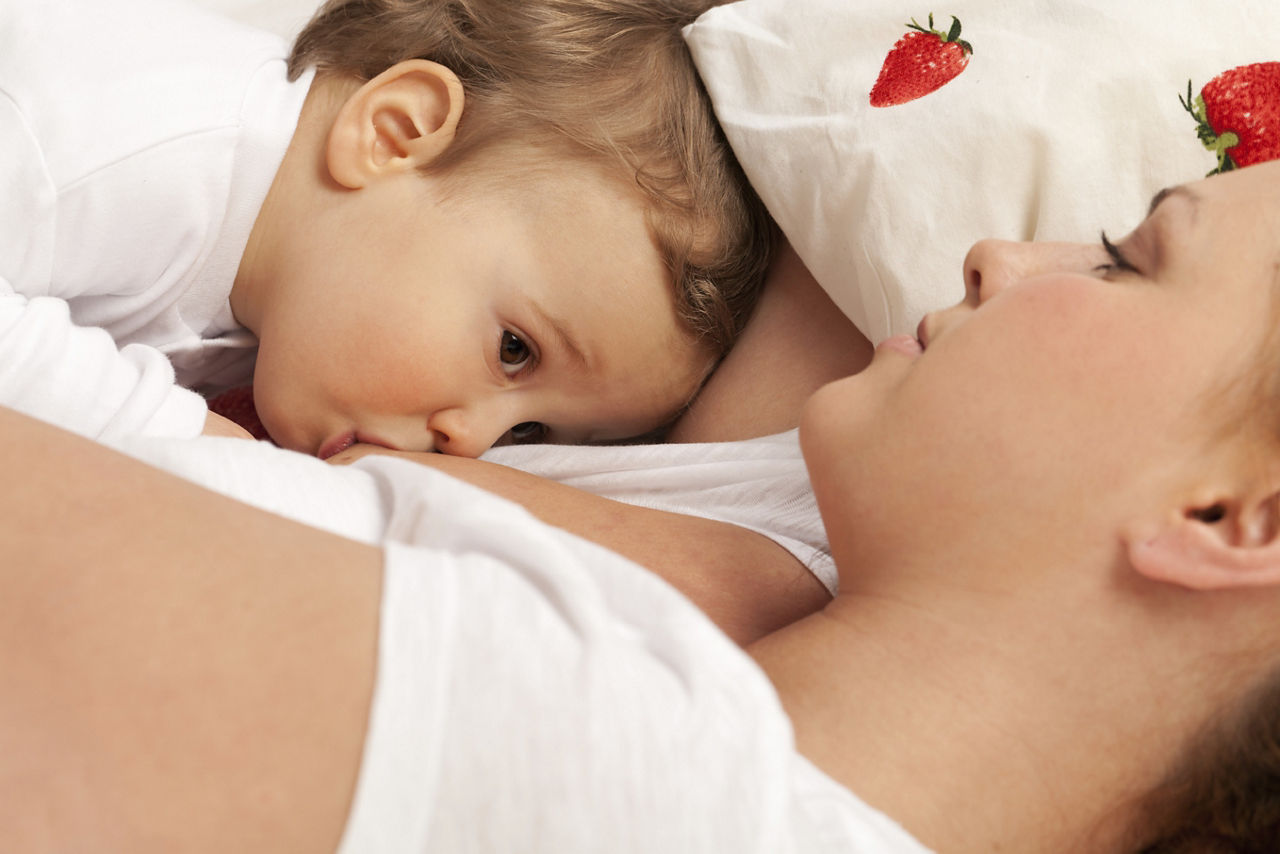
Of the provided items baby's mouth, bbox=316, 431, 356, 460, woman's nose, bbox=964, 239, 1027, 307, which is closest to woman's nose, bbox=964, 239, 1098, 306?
woman's nose, bbox=964, 239, 1027, 307

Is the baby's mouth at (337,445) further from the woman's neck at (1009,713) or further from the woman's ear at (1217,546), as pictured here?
the woman's ear at (1217,546)

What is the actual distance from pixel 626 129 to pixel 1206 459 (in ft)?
2.34

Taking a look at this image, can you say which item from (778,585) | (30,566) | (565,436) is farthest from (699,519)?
(30,566)

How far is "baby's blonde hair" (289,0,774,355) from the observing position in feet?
3.76

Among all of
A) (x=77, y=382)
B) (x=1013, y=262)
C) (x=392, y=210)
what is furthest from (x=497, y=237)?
(x=1013, y=262)

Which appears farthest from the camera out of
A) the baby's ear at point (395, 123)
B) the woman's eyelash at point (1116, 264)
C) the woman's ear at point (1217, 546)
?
the baby's ear at point (395, 123)

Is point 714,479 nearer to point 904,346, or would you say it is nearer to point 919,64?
point 904,346

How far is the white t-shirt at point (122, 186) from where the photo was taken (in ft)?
3.05

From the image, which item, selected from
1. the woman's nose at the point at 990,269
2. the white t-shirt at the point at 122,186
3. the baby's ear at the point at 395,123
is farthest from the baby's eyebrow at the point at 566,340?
the woman's nose at the point at 990,269

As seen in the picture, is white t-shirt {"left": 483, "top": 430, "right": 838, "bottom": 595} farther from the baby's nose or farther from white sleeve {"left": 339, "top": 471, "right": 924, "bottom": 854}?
white sleeve {"left": 339, "top": 471, "right": 924, "bottom": 854}

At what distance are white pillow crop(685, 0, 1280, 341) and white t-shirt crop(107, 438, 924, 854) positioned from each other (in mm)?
548

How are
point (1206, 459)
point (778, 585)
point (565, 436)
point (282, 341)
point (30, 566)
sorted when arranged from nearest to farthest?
point (30, 566), point (1206, 459), point (778, 585), point (282, 341), point (565, 436)

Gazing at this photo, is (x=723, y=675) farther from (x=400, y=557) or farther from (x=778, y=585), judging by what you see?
(x=778, y=585)

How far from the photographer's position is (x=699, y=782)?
0.53 metres
